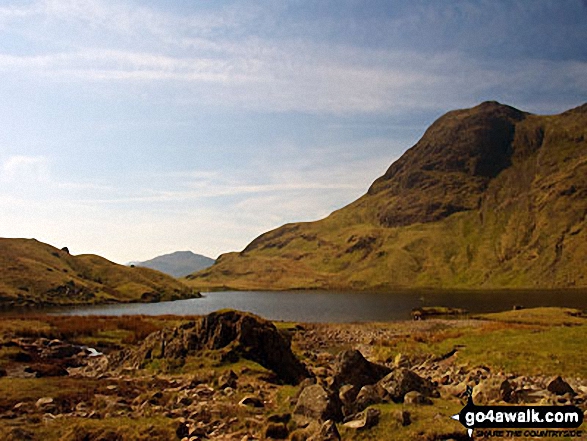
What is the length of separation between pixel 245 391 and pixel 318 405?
26.0 feet

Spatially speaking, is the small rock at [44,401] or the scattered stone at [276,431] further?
the small rock at [44,401]

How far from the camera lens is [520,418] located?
49.7ft

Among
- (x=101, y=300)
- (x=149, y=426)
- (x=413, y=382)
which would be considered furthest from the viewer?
(x=101, y=300)

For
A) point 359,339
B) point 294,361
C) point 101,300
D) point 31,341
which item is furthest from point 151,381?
point 101,300

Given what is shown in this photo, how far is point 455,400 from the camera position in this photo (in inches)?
778

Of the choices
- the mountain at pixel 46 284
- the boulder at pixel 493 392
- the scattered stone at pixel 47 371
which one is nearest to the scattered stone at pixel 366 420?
the boulder at pixel 493 392

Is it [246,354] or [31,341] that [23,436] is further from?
[31,341]

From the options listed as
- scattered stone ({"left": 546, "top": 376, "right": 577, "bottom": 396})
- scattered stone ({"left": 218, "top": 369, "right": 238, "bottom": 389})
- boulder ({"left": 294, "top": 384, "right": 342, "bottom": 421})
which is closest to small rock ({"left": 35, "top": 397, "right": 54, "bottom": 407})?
scattered stone ({"left": 218, "top": 369, "right": 238, "bottom": 389})

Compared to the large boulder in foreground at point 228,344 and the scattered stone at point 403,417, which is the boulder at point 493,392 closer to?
the scattered stone at point 403,417

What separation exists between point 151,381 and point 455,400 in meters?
17.5

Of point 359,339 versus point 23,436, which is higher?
point 23,436

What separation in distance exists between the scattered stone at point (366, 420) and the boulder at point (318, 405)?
103 centimetres

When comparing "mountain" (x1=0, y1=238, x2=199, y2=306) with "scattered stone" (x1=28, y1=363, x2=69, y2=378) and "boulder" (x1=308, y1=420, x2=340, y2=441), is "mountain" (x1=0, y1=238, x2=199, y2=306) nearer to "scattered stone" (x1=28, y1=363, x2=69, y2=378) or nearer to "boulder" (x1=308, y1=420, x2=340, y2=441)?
"scattered stone" (x1=28, y1=363, x2=69, y2=378)

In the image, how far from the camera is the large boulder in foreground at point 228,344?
3203cm
